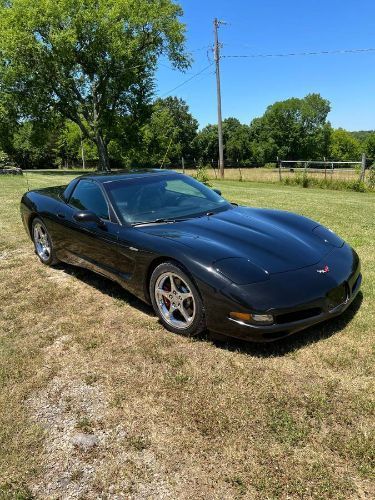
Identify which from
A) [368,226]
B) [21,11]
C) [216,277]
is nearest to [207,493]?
[216,277]

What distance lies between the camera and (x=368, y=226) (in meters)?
7.76

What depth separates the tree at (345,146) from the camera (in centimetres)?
10012

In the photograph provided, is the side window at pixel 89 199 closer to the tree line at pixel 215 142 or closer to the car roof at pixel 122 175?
the car roof at pixel 122 175

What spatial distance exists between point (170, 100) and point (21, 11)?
51542 mm

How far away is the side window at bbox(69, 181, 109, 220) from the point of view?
14.8 ft

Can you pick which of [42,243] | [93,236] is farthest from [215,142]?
[93,236]

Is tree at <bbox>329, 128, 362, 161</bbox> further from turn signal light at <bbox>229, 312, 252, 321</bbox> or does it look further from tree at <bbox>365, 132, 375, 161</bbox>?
turn signal light at <bbox>229, 312, 252, 321</bbox>

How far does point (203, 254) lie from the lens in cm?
339

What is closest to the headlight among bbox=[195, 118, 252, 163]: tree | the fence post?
the fence post

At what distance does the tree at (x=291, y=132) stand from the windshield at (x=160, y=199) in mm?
77161

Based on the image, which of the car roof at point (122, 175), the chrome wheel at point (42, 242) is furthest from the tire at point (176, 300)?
the chrome wheel at point (42, 242)

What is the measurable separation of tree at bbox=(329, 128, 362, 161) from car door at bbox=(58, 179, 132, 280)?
101691mm

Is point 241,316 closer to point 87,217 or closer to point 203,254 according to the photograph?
point 203,254

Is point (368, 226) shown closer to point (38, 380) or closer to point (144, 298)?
point (144, 298)
